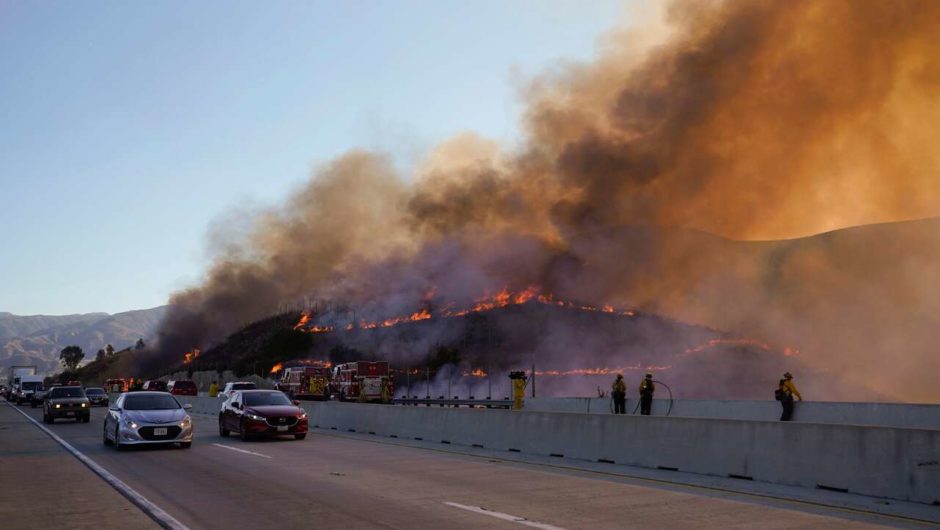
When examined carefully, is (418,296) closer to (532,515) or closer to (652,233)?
(652,233)

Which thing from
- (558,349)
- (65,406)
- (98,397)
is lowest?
(98,397)

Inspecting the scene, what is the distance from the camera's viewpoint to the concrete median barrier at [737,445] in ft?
34.1

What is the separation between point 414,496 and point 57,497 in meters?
5.08

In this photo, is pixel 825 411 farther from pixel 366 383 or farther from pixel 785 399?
pixel 366 383

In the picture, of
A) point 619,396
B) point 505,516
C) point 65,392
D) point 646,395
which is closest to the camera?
point 505,516

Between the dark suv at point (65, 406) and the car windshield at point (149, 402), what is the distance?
48.4ft

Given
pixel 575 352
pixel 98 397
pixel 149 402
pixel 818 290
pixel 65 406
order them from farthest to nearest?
pixel 575 352
pixel 818 290
pixel 98 397
pixel 65 406
pixel 149 402

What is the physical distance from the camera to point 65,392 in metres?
33.3

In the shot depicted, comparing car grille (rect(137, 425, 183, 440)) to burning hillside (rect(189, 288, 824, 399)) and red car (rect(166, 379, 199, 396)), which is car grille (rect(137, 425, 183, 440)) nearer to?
red car (rect(166, 379, 199, 396))

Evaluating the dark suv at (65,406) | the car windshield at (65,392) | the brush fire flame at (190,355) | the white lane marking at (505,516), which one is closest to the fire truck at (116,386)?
the brush fire flame at (190,355)

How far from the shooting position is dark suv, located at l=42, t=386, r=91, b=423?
3184cm

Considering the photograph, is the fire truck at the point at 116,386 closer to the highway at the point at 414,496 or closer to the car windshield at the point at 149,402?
the car windshield at the point at 149,402

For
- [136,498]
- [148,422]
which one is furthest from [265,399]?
[136,498]

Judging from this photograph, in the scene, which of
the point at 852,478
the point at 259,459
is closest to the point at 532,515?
the point at 852,478
